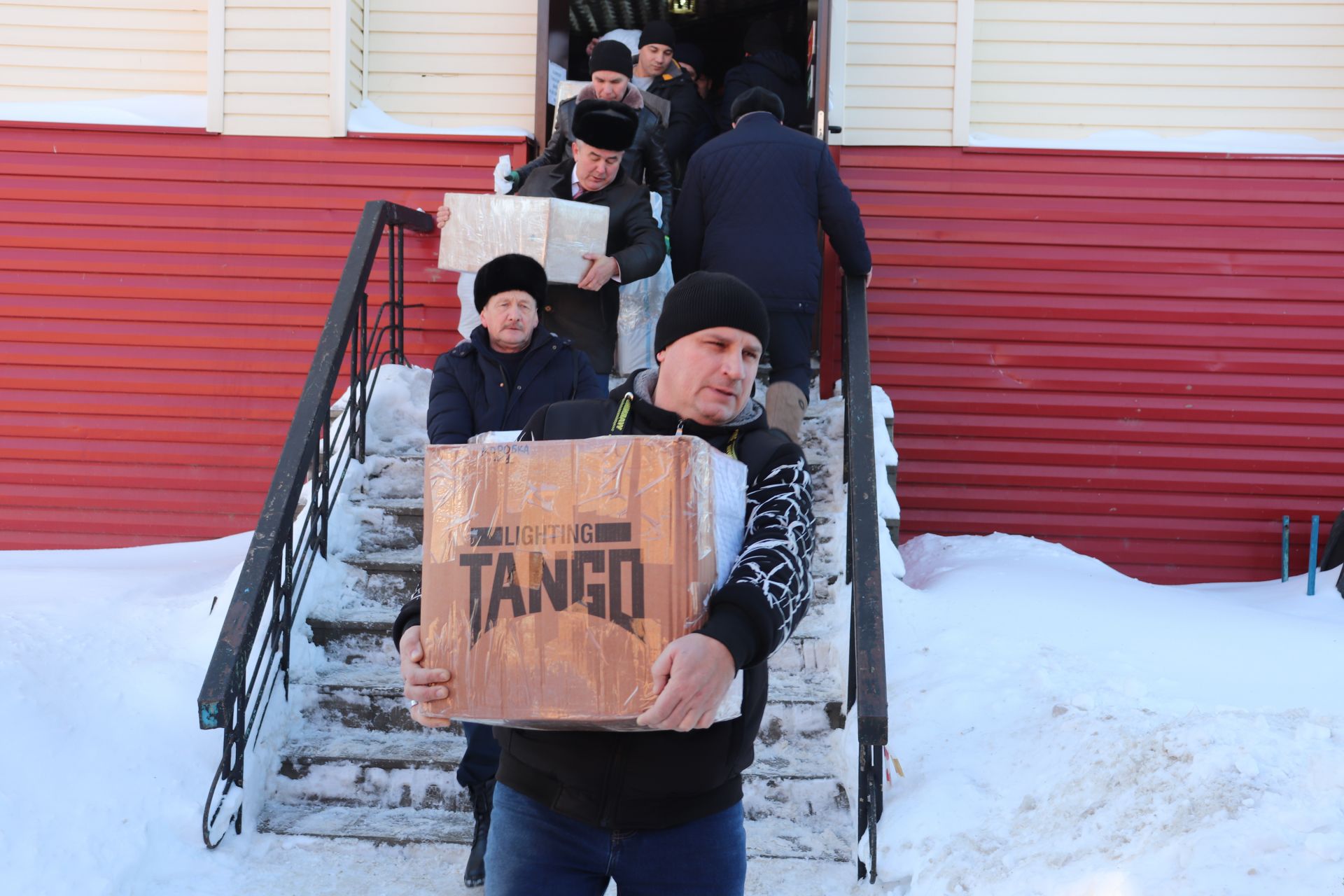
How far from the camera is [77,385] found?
682cm

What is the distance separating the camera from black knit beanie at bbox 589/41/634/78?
5215 millimetres

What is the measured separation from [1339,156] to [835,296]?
2.94m

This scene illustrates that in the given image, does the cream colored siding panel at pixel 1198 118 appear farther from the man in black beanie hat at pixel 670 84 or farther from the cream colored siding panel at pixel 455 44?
the cream colored siding panel at pixel 455 44

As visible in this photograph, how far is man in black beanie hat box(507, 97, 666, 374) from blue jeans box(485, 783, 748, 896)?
294 cm

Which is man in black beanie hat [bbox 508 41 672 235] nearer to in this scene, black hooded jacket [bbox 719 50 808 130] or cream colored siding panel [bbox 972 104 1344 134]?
black hooded jacket [bbox 719 50 808 130]

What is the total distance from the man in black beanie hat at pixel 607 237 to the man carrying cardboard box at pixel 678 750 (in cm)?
277

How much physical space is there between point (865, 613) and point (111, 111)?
558cm

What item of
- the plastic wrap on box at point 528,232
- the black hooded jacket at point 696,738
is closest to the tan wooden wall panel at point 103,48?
the plastic wrap on box at point 528,232

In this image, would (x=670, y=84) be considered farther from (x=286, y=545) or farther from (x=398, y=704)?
(x=398, y=704)

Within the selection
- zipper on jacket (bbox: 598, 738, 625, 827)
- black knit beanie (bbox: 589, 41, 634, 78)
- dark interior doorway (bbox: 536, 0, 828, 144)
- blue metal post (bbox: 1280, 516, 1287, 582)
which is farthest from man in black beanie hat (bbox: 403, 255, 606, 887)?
blue metal post (bbox: 1280, 516, 1287, 582)

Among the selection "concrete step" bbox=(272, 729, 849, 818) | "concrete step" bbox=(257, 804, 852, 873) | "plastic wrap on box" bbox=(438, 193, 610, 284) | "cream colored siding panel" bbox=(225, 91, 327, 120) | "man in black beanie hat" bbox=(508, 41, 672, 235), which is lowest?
"concrete step" bbox=(257, 804, 852, 873)

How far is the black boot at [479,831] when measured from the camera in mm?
3484

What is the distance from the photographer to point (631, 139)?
4832 mm

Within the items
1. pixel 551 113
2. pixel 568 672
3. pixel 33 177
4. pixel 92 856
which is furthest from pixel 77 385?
pixel 568 672
